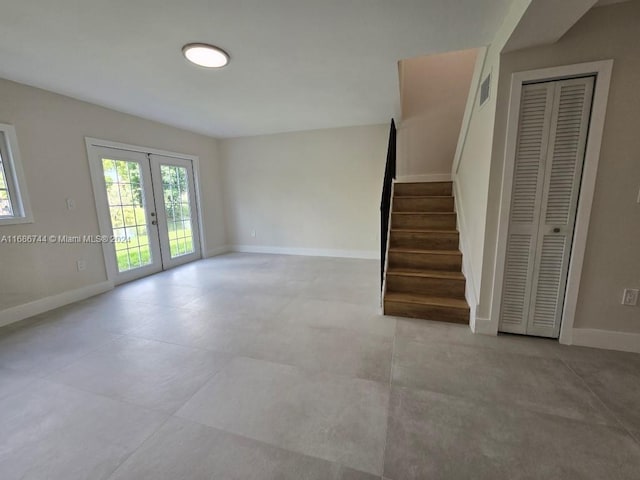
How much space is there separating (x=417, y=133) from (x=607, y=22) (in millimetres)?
2631

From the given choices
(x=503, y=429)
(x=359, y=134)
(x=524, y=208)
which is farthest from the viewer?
(x=359, y=134)

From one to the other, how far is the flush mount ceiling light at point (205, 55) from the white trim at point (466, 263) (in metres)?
2.87

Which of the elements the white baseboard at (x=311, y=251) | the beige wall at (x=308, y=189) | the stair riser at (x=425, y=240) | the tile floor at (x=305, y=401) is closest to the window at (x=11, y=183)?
the tile floor at (x=305, y=401)

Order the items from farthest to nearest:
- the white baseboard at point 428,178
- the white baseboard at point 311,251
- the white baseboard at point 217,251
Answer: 1. the white baseboard at point 217,251
2. the white baseboard at point 311,251
3. the white baseboard at point 428,178

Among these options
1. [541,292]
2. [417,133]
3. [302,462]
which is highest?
[417,133]

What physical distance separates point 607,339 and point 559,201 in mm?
1168

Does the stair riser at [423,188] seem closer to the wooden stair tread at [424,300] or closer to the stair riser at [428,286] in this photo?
the stair riser at [428,286]

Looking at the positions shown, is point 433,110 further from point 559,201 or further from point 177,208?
point 177,208

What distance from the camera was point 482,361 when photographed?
199 cm

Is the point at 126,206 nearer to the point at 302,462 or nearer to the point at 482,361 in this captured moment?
the point at 302,462

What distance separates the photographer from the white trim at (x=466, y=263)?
7.95 ft

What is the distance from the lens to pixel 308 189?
17.2 ft

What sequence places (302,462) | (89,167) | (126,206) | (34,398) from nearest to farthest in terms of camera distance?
(302,462) → (34,398) → (89,167) → (126,206)

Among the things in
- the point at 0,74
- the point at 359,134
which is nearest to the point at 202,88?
the point at 0,74
